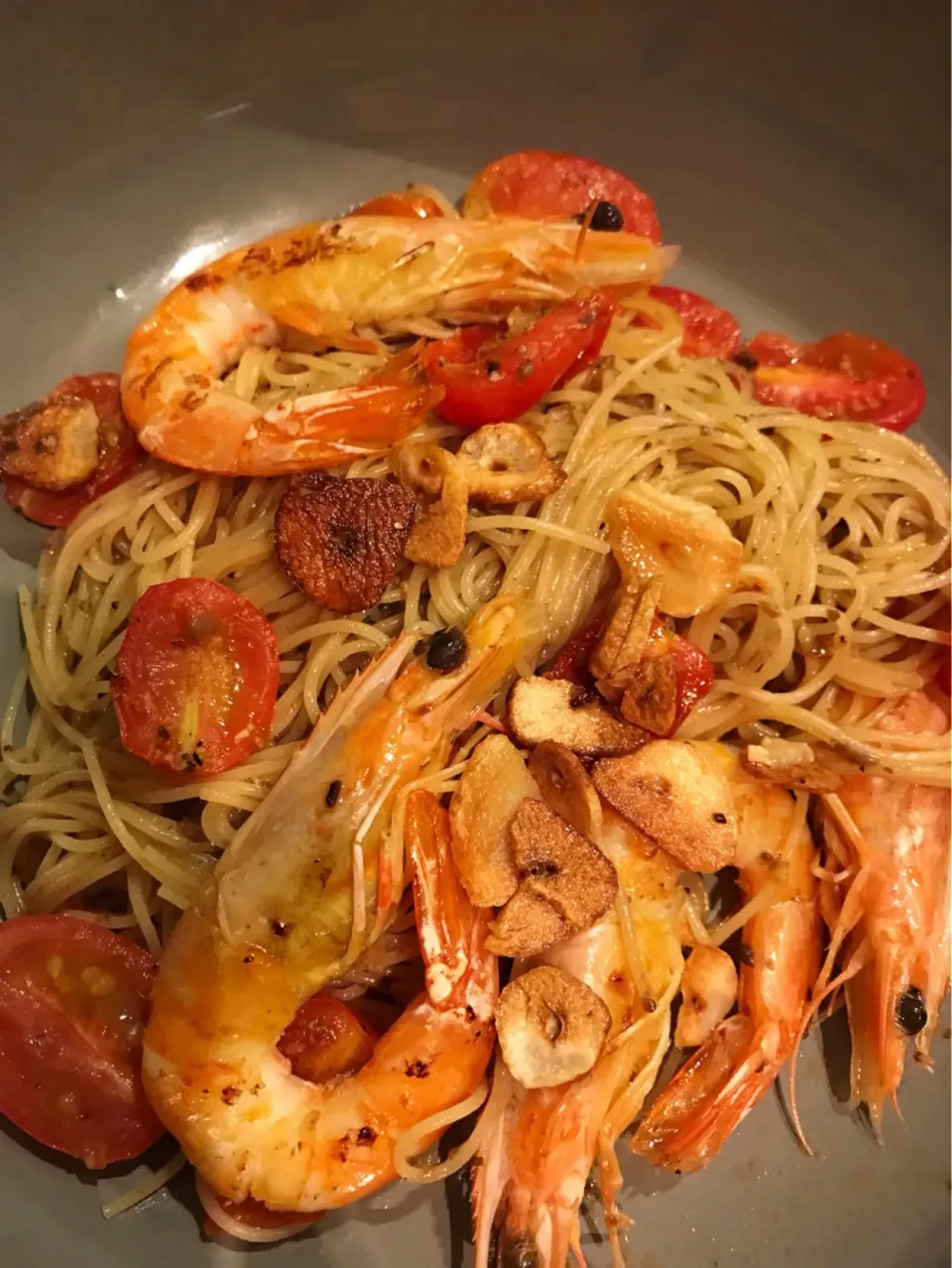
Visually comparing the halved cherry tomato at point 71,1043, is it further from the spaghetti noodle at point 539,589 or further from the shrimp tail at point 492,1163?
the shrimp tail at point 492,1163

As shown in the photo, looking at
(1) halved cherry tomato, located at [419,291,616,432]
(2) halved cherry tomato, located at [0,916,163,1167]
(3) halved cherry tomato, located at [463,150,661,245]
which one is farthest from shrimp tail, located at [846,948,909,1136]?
(3) halved cherry tomato, located at [463,150,661,245]

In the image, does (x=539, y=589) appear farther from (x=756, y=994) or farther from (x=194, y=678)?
(x=756, y=994)

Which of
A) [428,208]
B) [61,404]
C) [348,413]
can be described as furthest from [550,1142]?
[428,208]

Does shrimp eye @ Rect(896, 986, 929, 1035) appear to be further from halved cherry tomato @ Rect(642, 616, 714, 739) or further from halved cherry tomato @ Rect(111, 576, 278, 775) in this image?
halved cherry tomato @ Rect(111, 576, 278, 775)

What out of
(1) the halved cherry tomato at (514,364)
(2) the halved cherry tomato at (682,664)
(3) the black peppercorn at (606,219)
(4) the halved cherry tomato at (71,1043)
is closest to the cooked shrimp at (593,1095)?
(2) the halved cherry tomato at (682,664)

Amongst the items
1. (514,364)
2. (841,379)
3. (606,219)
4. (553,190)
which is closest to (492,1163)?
(514,364)
